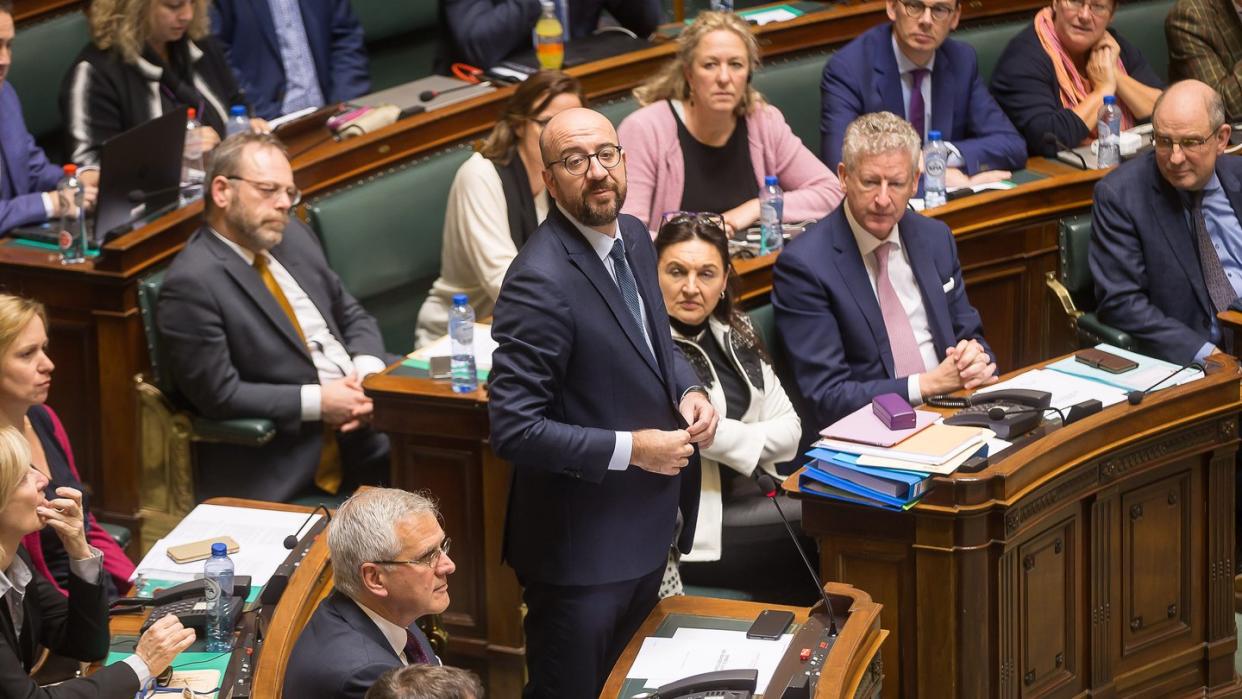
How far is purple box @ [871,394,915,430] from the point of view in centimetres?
319

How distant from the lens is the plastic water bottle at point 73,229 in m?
3.87

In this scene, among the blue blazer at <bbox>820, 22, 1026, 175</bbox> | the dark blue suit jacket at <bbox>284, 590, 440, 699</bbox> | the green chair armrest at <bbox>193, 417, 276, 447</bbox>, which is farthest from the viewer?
the blue blazer at <bbox>820, 22, 1026, 175</bbox>

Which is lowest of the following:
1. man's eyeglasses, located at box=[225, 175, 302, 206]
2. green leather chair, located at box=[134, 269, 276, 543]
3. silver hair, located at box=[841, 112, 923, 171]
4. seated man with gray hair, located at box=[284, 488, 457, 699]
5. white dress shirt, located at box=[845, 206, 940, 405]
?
seated man with gray hair, located at box=[284, 488, 457, 699]

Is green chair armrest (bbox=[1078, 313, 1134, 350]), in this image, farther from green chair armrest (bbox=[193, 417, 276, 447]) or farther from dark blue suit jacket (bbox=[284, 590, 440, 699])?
dark blue suit jacket (bbox=[284, 590, 440, 699])

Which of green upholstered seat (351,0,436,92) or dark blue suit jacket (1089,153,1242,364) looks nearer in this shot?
dark blue suit jacket (1089,153,1242,364)

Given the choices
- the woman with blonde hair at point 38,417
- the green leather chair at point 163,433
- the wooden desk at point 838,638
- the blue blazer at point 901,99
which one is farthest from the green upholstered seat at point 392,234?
the wooden desk at point 838,638

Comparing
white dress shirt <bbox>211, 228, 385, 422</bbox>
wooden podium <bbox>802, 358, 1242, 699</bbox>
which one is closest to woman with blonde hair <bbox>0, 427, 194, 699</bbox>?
white dress shirt <bbox>211, 228, 385, 422</bbox>

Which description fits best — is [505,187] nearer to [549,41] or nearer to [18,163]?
[549,41]

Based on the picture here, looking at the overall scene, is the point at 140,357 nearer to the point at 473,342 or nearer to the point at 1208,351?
the point at 473,342

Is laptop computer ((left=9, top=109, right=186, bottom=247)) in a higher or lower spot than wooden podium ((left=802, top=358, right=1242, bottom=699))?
higher

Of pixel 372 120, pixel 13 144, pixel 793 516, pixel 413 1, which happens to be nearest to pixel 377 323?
pixel 372 120

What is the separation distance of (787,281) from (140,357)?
1.44m

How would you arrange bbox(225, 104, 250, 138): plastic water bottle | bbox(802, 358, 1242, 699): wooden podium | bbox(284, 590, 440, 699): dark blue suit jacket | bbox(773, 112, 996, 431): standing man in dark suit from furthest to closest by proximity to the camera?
bbox(225, 104, 250, 138): plastic water bottle
bbox(773, 112, 996, 431): standing man in dark suit
bbox(802, 358, 1242, 699): wooden podium
bbox(284, 590, 440, 699): dark blue suit jacket

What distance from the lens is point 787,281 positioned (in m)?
3.62
